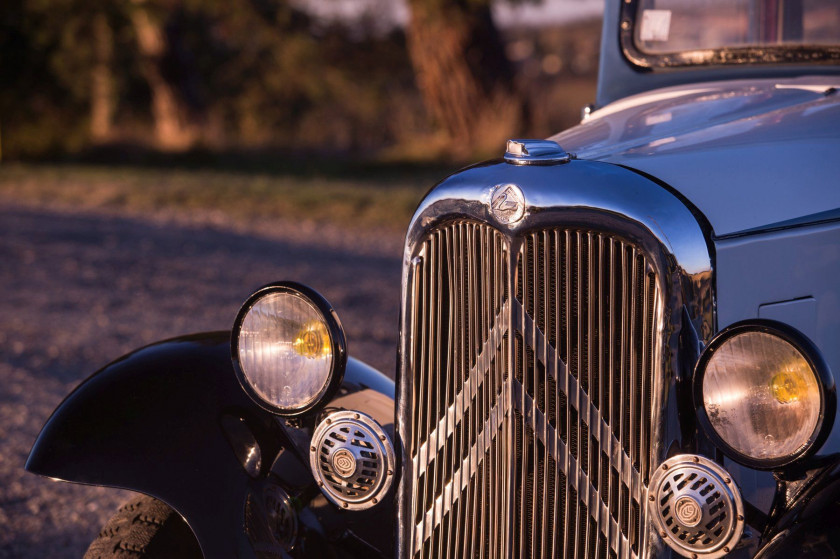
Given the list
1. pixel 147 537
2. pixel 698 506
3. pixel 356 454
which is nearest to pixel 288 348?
pixel 356 454

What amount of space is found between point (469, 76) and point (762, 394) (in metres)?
13.9

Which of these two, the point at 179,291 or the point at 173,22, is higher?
the point at 173,22

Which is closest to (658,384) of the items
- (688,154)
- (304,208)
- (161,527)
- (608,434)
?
(608,434)

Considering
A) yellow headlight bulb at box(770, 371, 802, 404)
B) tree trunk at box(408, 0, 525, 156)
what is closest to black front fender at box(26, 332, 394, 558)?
yellow headlight bulb at box(770, 371, 802, 404)

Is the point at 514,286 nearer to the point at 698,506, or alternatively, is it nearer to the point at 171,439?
the point at 698,506

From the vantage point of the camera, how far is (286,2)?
1955 cm

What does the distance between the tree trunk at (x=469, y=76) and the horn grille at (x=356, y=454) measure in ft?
41.8

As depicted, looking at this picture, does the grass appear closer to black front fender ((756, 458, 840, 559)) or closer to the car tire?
the car tire

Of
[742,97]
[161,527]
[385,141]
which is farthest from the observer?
[385,141]

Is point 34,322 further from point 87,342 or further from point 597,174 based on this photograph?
point 597,174

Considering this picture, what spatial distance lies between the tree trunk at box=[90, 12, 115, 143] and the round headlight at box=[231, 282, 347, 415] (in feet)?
60.2

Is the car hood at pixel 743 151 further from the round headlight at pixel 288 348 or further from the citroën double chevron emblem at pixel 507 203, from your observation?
the round headlight at pixel 288 348

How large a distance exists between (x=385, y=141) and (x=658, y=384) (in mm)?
20309

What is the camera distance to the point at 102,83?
22828mm
